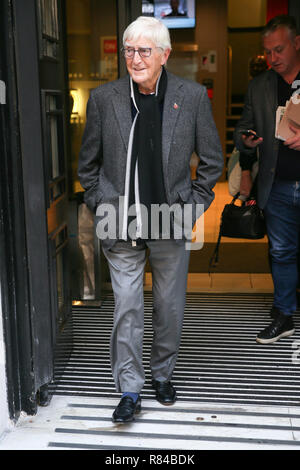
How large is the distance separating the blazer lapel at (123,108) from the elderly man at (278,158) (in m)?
1.06

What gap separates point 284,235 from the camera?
352cm

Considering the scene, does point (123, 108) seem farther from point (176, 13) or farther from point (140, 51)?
point (176, 13)

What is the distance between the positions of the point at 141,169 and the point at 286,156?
4.05 ft

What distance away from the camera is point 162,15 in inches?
345

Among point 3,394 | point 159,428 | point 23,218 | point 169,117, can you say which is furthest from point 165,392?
point 169,117

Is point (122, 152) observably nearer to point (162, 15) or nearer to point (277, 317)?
point (277, 317)

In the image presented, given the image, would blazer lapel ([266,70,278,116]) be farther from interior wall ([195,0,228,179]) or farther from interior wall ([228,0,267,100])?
interior wall ([228,0,267,100])

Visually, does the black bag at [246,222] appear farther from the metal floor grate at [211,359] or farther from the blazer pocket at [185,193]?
the blazer pocket at [185,193]

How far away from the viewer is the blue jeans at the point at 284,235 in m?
3.43

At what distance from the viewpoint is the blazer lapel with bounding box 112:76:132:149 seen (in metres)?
2.51

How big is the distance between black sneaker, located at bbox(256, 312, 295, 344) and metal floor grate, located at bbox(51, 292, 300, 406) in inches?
1.6

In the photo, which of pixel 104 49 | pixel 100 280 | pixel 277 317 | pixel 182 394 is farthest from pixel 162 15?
pixel 182 394
